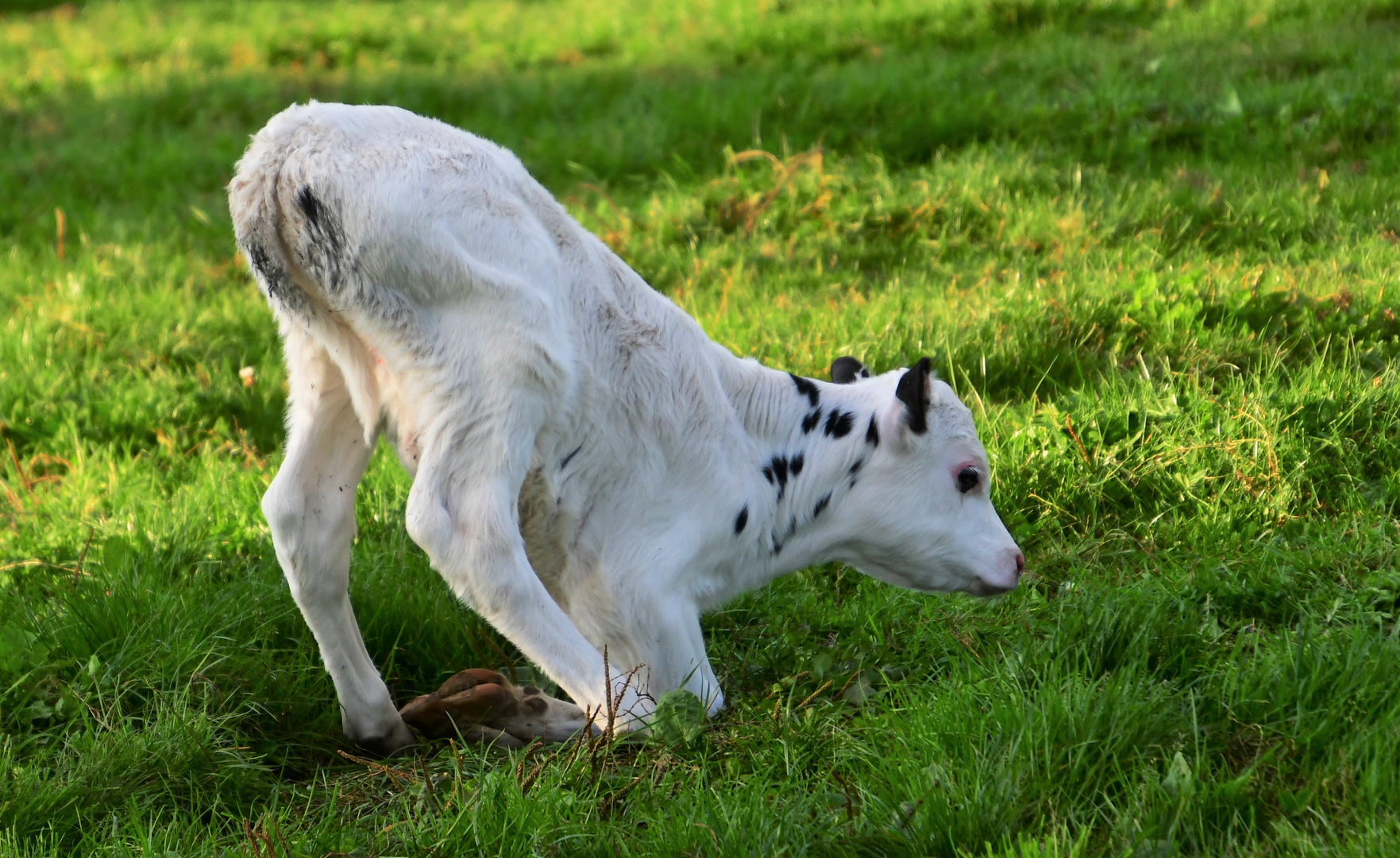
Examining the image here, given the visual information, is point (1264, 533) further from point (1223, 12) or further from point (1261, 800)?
point (1223, 12)

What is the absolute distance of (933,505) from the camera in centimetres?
420

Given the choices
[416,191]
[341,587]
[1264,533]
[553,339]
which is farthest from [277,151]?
[1264,533]

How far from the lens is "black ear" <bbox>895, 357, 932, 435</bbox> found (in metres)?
3.93

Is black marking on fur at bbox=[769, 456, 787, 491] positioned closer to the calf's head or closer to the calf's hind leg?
the calf's head

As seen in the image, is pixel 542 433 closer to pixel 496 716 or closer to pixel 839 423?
pixel 496 716

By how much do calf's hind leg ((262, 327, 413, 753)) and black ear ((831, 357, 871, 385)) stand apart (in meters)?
1.68

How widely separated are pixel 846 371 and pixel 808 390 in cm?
32

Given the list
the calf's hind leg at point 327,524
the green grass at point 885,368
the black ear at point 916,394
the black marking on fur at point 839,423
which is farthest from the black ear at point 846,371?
the calf's hind leg at point 327,524

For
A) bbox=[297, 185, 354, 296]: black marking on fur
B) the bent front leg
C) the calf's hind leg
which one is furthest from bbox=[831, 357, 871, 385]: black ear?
bbox=[297, 185, 354, 296]: black marking on fur

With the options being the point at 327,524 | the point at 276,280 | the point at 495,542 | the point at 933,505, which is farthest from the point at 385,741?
the point at 933,505

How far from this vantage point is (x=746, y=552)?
158 inches

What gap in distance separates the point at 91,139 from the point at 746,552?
9.24 metres

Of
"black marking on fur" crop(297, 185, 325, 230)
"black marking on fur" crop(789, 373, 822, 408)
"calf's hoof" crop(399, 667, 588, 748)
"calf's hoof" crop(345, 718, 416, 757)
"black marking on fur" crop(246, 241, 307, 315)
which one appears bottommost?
"calf's hoof" crop(345, 718, 416, 757)

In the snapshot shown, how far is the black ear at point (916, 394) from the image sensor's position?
3.93 metres
